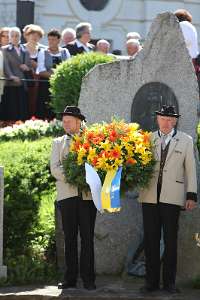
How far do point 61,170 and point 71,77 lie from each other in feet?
17.0

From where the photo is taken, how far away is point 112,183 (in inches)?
335

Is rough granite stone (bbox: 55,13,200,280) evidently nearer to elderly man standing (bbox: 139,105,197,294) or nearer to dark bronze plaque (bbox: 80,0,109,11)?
elderly man standing (bbox: 139,105,197,294)

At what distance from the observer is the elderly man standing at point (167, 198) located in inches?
341

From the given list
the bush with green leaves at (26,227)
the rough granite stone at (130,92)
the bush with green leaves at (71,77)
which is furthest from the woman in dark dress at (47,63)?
the rough granite stone at (130,92)

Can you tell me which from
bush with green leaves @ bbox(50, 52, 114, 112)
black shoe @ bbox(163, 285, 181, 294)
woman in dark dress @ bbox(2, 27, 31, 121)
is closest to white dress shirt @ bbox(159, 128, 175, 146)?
black shoe @ bbox(163, 285, 181, 294)

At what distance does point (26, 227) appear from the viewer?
386 inches

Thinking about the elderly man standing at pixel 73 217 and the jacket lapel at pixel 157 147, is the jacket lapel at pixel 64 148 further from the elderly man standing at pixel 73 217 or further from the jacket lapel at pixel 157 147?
the jacket lapel at pixel 157 147

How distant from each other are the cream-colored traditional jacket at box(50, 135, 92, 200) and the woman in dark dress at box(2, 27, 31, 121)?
622 centimetres

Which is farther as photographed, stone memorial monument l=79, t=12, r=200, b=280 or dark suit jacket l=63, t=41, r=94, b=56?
dark suit jacket l=63, t=41, r=94, b=56

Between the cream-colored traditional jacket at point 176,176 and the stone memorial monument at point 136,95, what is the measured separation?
1.08 meters

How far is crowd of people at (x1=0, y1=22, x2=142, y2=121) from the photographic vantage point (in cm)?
1501

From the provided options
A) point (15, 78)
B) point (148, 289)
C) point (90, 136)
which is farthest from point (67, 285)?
point (15, 78)

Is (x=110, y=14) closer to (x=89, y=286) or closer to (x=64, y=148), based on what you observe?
(x=64, y=148)

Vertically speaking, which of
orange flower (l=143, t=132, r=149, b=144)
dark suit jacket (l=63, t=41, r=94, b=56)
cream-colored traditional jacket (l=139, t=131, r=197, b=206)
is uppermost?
dark suit jacket (l=63, t=41, r=94, b=56)
